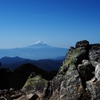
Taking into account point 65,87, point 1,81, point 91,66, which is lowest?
point 1,81

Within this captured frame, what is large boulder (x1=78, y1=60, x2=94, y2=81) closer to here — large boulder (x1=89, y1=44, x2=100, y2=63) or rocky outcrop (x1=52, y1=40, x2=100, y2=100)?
rocky outcrop (x1=52, y1=40, x2=100, y2=100)

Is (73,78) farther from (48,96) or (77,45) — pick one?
(77,45)

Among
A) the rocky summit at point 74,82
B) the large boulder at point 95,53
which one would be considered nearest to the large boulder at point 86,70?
the rocky summit at point 74,82

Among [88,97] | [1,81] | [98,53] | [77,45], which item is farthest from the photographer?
[1,81]

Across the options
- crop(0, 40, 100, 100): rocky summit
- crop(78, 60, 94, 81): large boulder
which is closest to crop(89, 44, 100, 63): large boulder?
crop(0, 40, 100, 100): rocky summit

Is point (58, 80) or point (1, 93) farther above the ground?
point (58, 80)

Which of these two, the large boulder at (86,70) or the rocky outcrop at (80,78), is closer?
the rocky outcrop at (80,78)

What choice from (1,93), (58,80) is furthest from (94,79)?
(1,93)

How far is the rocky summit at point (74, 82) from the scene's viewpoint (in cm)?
2445

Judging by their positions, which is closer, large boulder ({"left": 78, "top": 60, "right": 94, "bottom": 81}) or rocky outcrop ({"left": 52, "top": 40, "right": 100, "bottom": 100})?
rocky outcrop ({"left": 52, "top": 40, "right": 100, "bottom": 100})

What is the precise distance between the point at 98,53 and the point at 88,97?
10.8 meters

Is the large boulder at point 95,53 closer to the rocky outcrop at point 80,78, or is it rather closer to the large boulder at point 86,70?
the rocky outcrop at point 80,78

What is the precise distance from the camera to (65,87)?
26.6 m

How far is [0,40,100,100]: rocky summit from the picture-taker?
24.5m
